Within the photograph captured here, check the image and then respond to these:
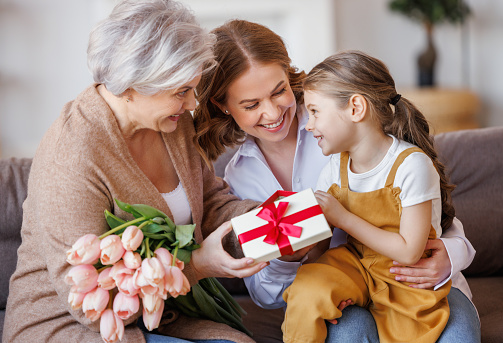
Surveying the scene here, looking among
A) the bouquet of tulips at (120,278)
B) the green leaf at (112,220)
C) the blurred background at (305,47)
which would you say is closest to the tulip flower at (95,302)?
the bouquet of tulips at (120,278)

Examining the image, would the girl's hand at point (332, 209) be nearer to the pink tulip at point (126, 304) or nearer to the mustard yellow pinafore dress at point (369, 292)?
the mustard yellow pinafore dress at point (369, 292)

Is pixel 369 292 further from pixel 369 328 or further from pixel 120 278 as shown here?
pixel 120 278

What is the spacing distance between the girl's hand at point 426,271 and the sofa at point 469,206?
516 millimetres

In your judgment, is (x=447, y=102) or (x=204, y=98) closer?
(x=204, y=98)

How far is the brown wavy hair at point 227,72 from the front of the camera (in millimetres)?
1852

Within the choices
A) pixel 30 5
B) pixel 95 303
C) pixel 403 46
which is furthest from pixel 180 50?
pixel 403 46

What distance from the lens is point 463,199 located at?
227 centimetres

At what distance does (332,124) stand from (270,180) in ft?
1.40

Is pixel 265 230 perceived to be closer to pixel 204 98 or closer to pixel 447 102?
pixel 204 98

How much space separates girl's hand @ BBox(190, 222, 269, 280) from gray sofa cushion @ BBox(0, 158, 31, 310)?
85cm

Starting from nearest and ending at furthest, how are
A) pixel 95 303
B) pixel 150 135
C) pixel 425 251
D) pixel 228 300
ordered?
pixel 95 303 < pixel 425 251 < pixel 150 135 < pixel 228 300

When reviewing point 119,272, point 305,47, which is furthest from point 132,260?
point 305,47

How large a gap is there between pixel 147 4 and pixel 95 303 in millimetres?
768

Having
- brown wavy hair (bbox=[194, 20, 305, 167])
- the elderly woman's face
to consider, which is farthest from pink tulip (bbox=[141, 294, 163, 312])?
brown wavy hair (bbox=[194, 20, 305, 167])
